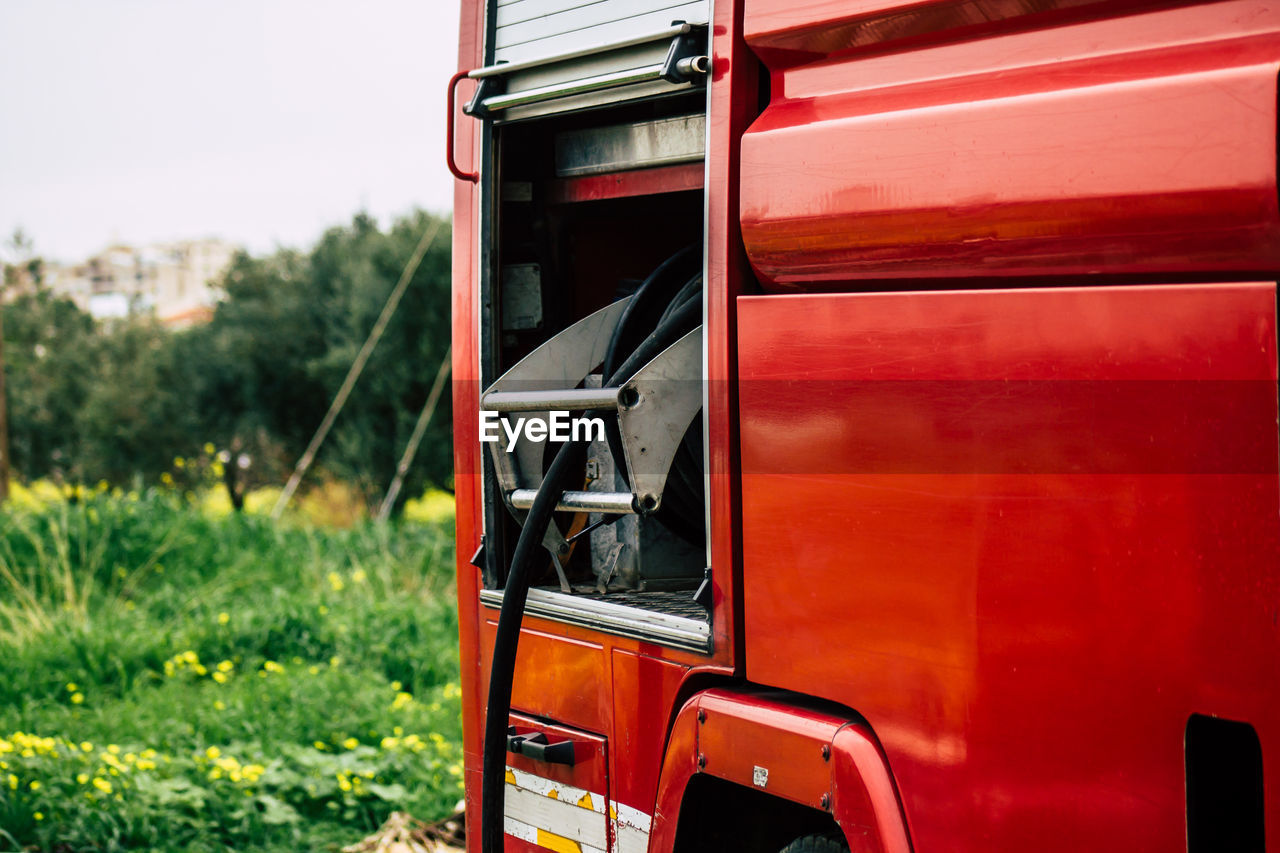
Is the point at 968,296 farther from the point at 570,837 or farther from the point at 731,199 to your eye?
the point at 570,837

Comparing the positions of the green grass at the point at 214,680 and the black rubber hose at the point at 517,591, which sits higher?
the black rubber hose at the point at 517,591

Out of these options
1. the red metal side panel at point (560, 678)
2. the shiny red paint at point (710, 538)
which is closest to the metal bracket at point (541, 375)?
the shiny red paint at point (710, 538)

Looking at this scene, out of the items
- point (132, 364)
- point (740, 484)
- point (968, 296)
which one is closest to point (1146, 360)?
point (968, 296)

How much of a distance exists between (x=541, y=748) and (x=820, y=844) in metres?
0.76

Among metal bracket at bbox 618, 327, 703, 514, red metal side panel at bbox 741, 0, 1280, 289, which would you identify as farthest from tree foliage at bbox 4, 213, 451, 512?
red metal side panel at bbox 741, 0, 1280, 289

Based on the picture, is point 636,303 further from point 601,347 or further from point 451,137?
point 451,137

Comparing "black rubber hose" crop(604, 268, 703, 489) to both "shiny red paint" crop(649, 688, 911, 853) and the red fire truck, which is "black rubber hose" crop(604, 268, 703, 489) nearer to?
the red fire truck

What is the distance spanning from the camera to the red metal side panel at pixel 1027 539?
1658 mm

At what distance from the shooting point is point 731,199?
231 cm

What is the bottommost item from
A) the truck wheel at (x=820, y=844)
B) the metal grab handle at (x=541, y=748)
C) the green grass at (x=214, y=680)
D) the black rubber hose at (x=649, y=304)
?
the green grass at (x=214, y=680)

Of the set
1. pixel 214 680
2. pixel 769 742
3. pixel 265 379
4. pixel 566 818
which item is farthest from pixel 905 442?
pixel 265 379

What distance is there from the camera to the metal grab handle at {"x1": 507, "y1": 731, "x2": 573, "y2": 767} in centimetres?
272

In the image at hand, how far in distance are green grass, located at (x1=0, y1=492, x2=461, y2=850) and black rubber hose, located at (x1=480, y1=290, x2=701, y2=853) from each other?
2364 millimetres

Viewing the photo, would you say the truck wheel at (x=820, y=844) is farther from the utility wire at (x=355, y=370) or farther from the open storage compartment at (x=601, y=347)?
the utility wire at (x=355, y=370)
